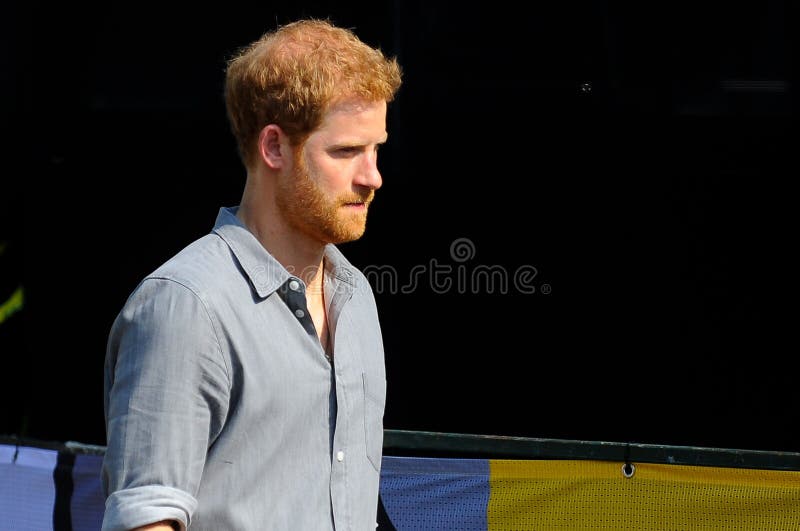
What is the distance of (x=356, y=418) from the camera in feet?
6.01

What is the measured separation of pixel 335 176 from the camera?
5.87 ft

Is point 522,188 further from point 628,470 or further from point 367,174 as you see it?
point 367,174

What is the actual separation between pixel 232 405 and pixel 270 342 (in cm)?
11

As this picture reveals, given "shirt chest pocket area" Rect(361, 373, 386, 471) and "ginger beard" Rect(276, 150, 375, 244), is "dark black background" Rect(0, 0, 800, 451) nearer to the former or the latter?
"shirt chest pocket area" Rect(361, 373, 386, 471)

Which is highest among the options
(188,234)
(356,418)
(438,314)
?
(188,234)

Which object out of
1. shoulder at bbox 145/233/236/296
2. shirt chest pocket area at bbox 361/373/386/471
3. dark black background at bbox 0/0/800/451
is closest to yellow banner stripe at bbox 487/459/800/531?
dark black background at bbox 0/0/800/451

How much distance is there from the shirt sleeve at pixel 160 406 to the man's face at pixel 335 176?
0.27m

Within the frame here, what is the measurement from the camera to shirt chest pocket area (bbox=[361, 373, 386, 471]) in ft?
6.16

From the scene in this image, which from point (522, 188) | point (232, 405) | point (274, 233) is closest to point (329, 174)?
point (274, 233)

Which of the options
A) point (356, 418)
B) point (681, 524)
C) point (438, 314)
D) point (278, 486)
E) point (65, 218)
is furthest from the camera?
point (65, 218)

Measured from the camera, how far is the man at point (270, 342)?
1560 mm

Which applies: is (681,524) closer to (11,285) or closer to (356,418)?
(356,418)

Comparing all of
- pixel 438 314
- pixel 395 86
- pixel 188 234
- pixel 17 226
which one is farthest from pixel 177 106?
pixel 395 86

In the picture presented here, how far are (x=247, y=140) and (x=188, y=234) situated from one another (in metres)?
1.55
